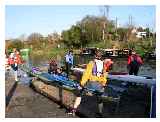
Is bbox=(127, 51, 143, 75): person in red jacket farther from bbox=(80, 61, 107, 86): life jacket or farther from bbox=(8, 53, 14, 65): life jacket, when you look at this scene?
bbox=(80, 61, 107, 86): life jacket

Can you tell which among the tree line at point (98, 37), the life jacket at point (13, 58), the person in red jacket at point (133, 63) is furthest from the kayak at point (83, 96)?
the person in red jacket at point (133, 63)

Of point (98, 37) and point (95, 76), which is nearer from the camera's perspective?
point (95, 76)

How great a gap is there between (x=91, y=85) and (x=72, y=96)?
2306 millimetres

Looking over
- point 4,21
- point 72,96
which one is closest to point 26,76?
point 72,96

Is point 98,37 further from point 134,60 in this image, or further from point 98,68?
point 98,68

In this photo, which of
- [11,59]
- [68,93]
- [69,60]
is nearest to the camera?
[68,93]

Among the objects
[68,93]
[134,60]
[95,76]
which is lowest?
[68,93]

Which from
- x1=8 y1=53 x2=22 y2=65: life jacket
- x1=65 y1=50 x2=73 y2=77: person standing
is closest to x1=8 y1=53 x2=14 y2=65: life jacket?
x1=8 y1=53 x2=22 y2=65: life jacket

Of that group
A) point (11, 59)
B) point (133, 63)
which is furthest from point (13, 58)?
point (133, 63)

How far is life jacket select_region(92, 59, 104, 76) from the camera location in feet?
25.5

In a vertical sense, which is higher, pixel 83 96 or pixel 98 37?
pixel 98 37

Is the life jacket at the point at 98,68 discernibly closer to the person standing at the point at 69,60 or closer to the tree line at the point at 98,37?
the tree line at the point at 98,37

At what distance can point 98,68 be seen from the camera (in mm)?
7812
